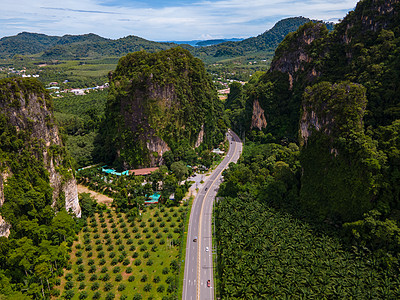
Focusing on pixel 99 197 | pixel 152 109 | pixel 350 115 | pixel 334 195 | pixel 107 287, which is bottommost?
pixel 107 287

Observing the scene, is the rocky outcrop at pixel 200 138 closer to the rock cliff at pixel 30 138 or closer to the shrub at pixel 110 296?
the rock cliff at pixel 30 138

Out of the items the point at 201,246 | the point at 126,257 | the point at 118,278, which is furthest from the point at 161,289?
the point at 201,246

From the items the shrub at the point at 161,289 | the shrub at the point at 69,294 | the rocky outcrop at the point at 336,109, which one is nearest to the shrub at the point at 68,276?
the shrub at the point at 69,294

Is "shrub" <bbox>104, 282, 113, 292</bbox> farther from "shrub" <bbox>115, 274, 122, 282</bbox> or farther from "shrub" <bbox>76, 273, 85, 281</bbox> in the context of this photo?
"shrub" <bbox>76, 273, 85, 281</bbox>

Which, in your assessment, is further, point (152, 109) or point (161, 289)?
point (152, 109)

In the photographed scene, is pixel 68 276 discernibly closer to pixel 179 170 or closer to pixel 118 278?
pixel 118 278

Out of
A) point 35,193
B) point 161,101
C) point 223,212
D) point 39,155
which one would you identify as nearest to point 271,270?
point 223,212

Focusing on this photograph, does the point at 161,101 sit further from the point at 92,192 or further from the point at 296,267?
the point at 296,267
